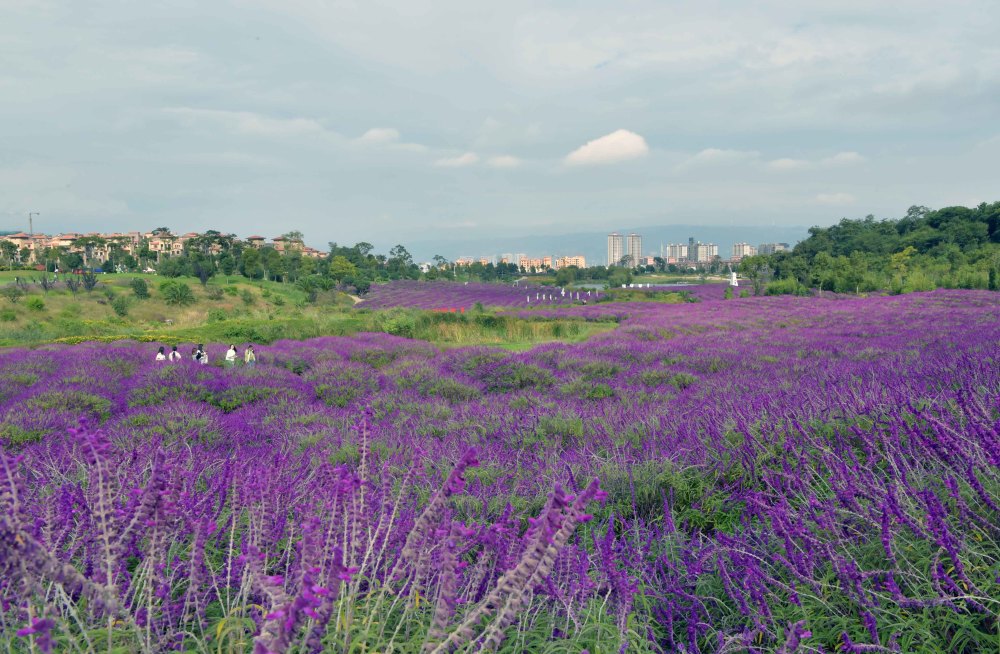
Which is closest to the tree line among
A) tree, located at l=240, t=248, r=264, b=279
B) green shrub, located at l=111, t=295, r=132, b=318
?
green shrub, located at l=111, t=295, r=132, b=318

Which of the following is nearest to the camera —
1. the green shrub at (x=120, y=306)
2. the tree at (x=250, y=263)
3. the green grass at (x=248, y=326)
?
the green grass at (x=248, y=326)

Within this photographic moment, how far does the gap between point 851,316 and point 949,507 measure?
1712 centimetres

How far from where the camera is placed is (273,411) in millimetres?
7707

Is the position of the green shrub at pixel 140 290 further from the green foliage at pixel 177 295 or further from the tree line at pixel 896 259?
the tree line at pixel 896 259

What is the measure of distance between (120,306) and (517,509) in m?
38.8

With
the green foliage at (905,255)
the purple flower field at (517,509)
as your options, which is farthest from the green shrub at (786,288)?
the purple flower field at (517,509)

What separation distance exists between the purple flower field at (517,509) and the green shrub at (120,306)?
95.1ft

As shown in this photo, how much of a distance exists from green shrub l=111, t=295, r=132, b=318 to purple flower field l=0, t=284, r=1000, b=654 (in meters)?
29.0

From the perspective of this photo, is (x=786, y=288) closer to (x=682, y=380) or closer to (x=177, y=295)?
(x=682, y=380)

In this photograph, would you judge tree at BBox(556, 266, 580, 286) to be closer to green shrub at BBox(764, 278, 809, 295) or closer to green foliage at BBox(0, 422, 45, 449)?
green shrub at BBox(764, 278, 809, 295)

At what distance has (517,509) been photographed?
3576mm

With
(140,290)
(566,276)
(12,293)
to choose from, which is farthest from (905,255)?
(12,293)

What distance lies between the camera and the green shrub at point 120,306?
1351 inches

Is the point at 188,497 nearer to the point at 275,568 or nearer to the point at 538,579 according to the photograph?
the point at 275,568
